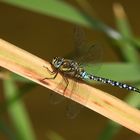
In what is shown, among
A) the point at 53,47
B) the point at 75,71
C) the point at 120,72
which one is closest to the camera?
the point at 120,72

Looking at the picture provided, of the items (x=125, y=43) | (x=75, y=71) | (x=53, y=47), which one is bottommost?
(x=75, y=71)

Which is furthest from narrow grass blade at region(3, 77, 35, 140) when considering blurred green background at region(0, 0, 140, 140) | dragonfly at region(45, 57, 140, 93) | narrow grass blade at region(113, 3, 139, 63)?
blurred green background at region(0, 0, 140, 140)

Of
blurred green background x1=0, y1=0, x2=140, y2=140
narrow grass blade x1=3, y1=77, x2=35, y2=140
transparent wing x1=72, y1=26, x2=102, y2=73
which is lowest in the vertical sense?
narrow grass blade x1=3, y1=77, x2=35, y2=140

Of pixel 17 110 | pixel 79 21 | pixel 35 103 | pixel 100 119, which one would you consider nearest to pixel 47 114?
pixel 35 103

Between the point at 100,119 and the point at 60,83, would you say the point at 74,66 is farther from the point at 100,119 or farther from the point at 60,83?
the point at 100,119

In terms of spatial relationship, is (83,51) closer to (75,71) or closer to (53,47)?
(75,71)

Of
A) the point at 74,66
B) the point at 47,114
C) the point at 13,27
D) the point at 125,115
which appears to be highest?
the point at 13,27

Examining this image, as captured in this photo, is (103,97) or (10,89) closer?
(103,97)

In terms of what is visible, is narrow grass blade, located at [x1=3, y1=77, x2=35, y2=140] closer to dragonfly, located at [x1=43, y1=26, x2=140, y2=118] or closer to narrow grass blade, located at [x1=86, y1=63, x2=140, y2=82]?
dragonfly, located at [x1=43, y1=26, x2=140, y2=118]

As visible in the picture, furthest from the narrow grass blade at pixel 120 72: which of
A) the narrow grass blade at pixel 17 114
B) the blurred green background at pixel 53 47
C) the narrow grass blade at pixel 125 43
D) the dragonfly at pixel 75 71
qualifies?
the blurred green background at pixel 53 47

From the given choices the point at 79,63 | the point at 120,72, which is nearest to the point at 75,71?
the point at 79,63

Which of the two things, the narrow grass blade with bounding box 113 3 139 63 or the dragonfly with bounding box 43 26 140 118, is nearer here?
the dragonfly with bounding box 43 26 140 118
